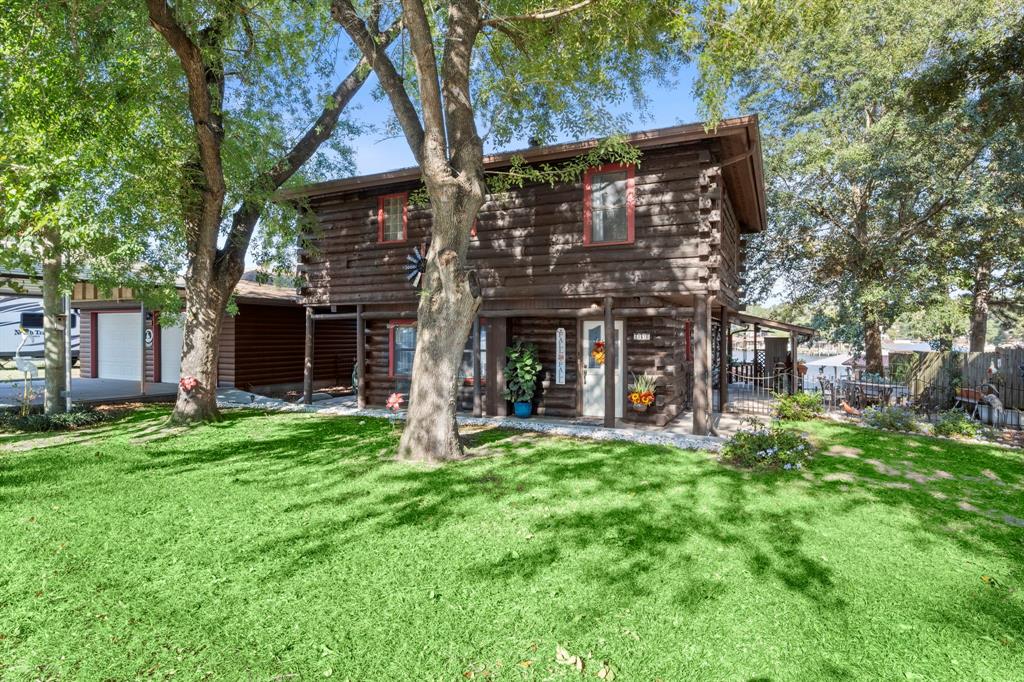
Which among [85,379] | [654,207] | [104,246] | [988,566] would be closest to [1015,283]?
[654,207]

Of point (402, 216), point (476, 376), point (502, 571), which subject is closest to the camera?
point (502, 571)

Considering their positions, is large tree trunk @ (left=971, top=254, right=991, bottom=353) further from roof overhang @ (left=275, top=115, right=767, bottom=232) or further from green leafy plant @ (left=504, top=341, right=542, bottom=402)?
green leafy plant @ (left=504, top=341, right=542, bottom=402)

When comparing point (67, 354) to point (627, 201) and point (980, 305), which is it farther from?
point (980, 305)

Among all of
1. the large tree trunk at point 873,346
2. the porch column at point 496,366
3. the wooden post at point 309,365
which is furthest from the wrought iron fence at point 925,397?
the wooden post at point 309,365

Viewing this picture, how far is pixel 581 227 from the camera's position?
33.6 ft

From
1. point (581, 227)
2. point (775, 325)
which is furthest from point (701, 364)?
point (775, 325)

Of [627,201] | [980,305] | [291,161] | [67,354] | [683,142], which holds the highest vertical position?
[291,161]

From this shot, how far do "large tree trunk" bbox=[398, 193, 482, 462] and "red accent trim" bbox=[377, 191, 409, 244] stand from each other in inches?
193

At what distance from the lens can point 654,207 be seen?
9.48 meters

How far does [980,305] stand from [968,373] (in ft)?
27.0

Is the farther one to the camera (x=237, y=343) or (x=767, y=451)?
(x=237, y=343)

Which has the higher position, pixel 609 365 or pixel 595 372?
pixel 609 365

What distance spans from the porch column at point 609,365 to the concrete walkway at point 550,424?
0.93ft

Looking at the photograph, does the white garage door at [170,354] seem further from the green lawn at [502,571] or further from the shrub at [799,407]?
the shrub at [799,407]
